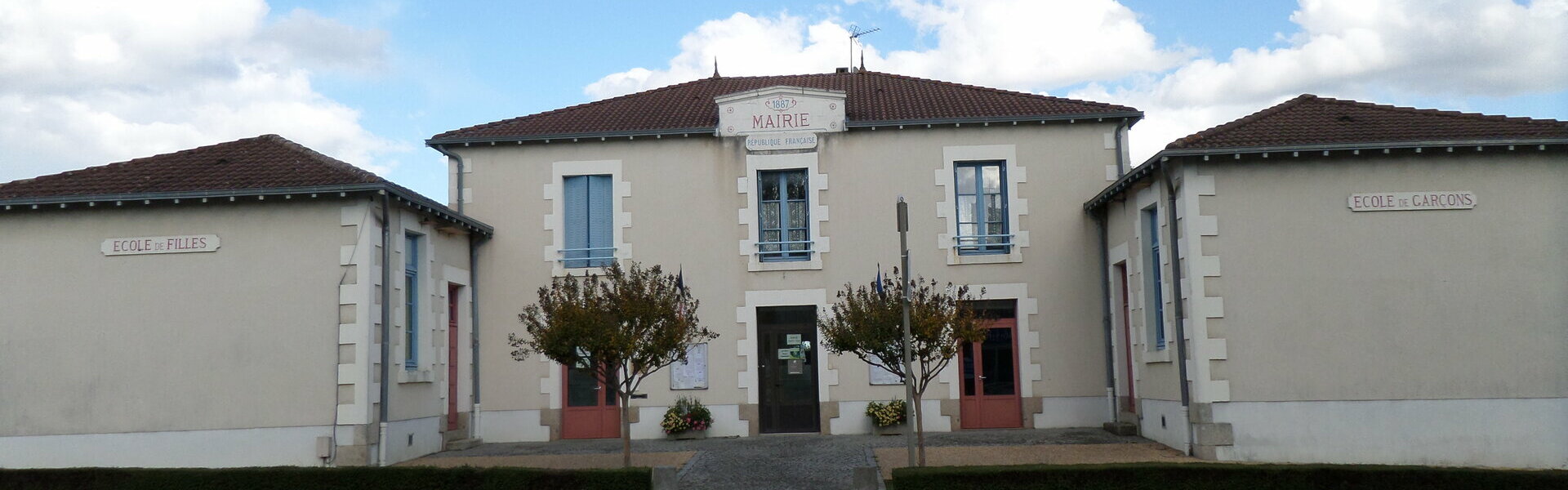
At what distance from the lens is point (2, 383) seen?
13.5 m

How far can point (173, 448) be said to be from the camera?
13.2 m

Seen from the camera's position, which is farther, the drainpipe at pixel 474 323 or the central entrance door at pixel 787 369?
the central entrance door at pixel 787 369

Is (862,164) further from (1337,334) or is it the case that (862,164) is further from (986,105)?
(1337,334)

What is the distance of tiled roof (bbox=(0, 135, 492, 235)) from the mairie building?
0.19ft

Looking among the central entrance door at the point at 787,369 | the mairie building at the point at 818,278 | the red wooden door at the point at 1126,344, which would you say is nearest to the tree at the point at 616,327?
the mairie building at the point at 818,278

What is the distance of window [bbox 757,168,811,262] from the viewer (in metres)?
16.6

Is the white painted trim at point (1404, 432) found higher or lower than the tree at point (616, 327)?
lower

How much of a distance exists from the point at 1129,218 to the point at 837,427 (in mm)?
4641

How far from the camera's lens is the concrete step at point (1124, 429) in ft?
49.4

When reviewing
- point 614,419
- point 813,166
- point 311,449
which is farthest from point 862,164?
point 311,449

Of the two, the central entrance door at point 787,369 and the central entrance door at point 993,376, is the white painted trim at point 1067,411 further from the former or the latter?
the central entrance door at point 787,369

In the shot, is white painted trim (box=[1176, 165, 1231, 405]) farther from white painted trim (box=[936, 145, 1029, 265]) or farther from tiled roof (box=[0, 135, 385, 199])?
tiled roof (box=[0, 135, 385, 199])

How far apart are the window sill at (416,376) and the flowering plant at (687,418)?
3052mm

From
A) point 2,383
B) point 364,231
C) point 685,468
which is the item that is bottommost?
point 685,468
